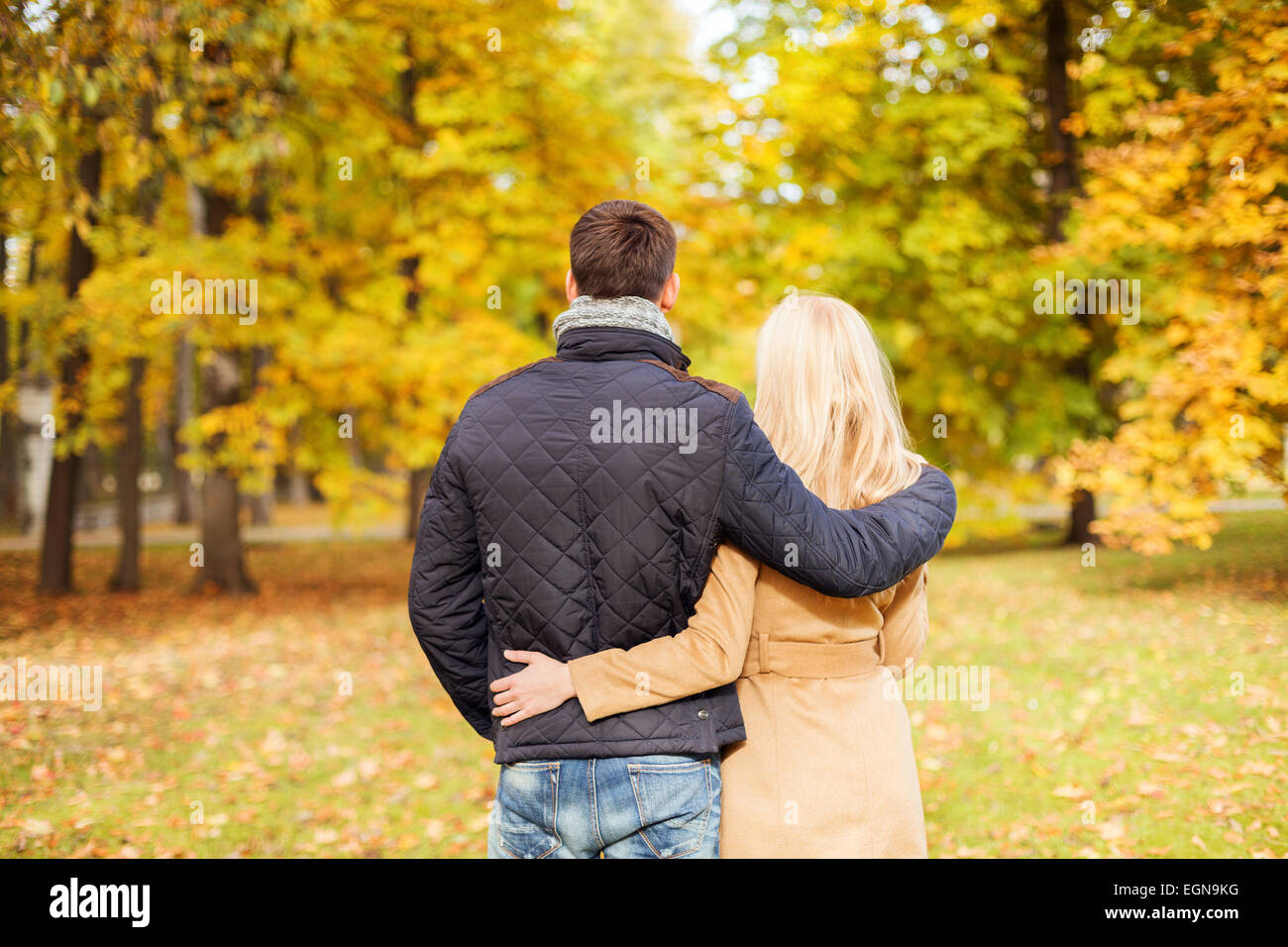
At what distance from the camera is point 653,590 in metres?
1.94

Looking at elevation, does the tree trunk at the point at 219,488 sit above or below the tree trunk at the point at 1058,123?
below

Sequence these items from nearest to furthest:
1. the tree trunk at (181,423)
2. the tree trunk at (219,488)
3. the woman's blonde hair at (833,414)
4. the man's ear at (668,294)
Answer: the man's ear at (668,294) → the woman's blonde hair at (833,414) → the tree trunk at (219,488) → the tree trunk at (181,423)

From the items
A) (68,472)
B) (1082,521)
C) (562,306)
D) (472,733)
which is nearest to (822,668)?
(472,733)

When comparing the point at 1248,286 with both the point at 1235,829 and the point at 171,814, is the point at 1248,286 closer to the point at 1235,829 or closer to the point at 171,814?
the point at 1235,829

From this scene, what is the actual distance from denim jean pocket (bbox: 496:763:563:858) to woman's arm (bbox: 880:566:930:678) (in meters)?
0.89

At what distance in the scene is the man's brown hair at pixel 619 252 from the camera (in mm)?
1977

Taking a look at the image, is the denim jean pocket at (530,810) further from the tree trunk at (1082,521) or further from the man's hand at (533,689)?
the tree trunk at (1082,521)

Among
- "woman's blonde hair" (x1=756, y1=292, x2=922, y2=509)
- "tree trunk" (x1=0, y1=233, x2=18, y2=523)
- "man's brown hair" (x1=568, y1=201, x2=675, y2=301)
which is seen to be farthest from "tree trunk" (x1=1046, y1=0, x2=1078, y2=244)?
"tree trunk" (x1=0, y1=233, x2=18, y2=523)

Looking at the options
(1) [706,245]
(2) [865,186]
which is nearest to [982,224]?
(2) [865,186]

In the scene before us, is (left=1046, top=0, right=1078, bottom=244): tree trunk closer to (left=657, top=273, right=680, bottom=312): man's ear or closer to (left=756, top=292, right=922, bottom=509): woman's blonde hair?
(left=756, top=292, right=922, bottom=509): woman's blonde hair

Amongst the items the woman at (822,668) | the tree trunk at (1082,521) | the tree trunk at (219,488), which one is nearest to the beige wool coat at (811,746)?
the woman at (822,668)

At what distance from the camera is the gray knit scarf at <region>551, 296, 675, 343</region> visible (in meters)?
1.97

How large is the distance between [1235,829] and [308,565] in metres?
15.6

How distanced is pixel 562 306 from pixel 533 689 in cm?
1237
